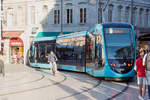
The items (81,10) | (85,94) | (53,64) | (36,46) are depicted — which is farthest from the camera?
(81,10)

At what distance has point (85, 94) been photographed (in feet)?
29.7

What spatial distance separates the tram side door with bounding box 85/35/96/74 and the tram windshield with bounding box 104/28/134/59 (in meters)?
1.26

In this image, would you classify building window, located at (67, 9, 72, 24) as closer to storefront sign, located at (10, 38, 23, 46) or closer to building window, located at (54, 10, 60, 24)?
building window, located at (54, 10, 60, 24)

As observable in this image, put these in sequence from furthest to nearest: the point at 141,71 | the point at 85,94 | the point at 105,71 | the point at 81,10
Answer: the point at 81,10 < the point at 105,71 < the point at 85,94 < the point at 141,71

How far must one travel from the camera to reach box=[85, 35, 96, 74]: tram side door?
13512 mm

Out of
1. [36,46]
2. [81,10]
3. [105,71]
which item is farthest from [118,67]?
[81,10]

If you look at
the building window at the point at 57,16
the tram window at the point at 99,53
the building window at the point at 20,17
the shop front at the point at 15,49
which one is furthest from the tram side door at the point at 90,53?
the building window at the point at 20,17

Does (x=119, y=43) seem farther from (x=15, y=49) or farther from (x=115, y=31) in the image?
(x=15, y=49)

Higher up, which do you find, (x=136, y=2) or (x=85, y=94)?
(x=136, y=2)

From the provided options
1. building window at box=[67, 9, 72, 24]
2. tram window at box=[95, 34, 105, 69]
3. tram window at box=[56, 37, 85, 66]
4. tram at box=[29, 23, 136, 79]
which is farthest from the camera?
building window at box=[67, 9, 72, 24]

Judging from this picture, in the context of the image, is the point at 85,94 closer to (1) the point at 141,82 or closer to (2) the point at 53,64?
(1) the point at 141,82

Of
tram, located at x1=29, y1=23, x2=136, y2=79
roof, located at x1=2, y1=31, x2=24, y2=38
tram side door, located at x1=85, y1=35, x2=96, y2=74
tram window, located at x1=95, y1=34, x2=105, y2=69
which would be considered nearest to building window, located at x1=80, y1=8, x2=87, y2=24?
roof, located at x1=2, y1=31, x2=24, y2=38

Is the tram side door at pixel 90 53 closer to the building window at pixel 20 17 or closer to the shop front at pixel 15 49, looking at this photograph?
the shop front at pixel 15 49

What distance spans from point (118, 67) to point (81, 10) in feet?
57.1
